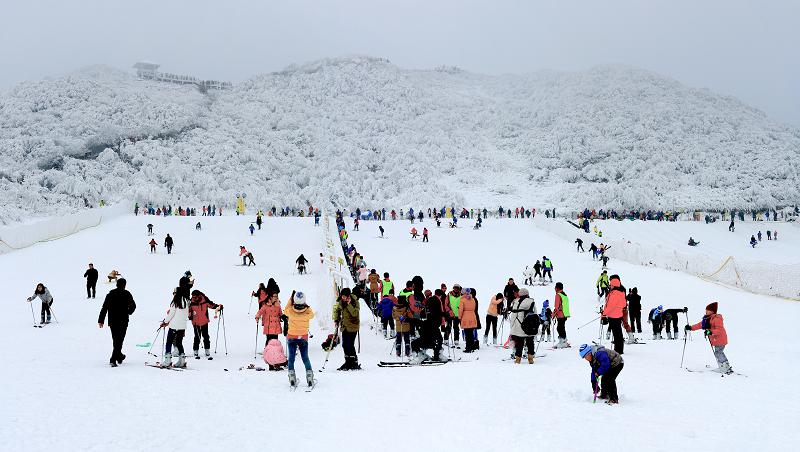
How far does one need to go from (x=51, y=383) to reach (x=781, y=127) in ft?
307

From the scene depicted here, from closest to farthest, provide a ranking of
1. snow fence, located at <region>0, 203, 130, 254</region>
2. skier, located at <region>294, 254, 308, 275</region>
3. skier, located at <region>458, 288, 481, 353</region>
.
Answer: skier, located at <region>458, 288, 481, 353</region>
skier, located at <region>294, 254, 308, 275</region>
snow fence, located at <region>0, 203, 130, 254</region>

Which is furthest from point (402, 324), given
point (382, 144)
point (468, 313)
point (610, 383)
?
point (382, 144)

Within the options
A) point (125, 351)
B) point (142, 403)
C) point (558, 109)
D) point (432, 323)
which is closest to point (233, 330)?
point (125, 351)

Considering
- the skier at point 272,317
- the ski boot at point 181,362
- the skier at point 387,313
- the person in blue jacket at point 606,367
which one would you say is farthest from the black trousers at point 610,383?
the ski boot at point 181,362

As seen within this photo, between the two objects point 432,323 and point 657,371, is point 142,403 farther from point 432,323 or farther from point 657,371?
point 657,371

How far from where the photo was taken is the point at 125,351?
34.4ft

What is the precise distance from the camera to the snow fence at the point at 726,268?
65.4 ft

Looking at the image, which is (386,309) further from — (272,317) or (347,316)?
(347,316)

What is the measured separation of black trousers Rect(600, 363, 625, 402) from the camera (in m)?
7.12

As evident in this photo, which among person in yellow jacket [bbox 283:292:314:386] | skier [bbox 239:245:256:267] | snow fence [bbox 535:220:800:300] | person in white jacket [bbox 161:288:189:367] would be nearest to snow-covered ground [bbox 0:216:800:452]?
person in white jacket [bbox 161:288:189:367]

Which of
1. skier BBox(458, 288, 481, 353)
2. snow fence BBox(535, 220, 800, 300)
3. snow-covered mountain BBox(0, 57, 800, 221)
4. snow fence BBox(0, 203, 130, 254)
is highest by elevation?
snow-covered mountain BBox(0, 57, 800, 221)

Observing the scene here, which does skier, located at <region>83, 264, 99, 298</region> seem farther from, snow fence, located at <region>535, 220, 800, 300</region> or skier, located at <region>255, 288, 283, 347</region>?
snow fence, located at <region>535, 220, 800, 300</region>

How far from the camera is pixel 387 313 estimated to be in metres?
12.2

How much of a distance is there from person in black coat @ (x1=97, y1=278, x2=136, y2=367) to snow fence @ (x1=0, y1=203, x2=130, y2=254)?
71.5ft
